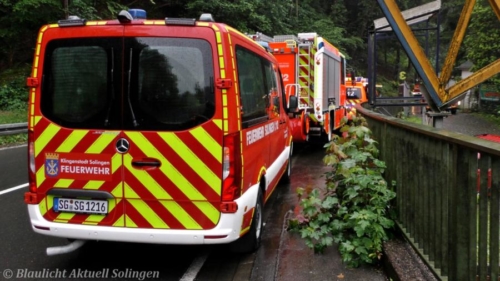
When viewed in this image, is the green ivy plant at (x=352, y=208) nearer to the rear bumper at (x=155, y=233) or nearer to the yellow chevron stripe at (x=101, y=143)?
the rear bumper at (x=155, y=233)

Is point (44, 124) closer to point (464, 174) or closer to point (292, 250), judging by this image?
point (292, 250)

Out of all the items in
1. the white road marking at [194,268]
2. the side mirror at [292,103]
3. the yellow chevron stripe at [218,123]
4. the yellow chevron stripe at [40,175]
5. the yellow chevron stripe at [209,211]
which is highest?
the side mirror at [292,103]

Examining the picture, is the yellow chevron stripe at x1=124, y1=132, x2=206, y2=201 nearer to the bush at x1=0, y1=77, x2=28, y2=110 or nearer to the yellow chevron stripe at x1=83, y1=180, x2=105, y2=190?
the yellow chevron stripe at x1=83, y1=180, x2=105, y2=190

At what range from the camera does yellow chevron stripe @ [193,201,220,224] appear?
3904mm

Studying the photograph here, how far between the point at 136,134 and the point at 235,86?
0.98 m

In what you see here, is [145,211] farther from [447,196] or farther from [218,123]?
[447,196]

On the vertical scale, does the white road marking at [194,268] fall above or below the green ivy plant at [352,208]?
below

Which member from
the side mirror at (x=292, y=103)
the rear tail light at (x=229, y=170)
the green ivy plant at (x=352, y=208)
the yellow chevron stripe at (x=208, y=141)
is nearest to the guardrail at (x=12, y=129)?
the side mirror at (x=292, y=103)

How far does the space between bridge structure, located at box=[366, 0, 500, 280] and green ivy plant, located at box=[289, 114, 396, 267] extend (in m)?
0.22

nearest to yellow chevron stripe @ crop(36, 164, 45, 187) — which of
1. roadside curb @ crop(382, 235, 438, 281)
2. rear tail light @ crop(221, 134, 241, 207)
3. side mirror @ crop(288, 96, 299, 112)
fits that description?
rear tail light @ crop(221, 134, 241, 207)

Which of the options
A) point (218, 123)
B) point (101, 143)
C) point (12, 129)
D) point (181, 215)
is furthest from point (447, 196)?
point (12, 129)

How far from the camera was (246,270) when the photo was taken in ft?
14.2

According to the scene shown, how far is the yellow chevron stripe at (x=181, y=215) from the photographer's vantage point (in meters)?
3.91

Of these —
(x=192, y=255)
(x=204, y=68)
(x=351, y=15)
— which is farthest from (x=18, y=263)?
(x=351, y=15)
